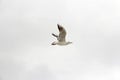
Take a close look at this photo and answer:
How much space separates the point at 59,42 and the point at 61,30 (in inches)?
85.0

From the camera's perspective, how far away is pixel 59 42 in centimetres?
5591

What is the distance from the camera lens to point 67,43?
55.8 m

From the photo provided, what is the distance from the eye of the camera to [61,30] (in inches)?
2219

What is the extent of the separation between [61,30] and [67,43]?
254 centimetres

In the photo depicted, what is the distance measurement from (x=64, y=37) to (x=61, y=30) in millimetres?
1346

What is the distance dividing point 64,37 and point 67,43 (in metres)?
1.20

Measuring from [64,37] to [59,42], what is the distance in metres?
1.24

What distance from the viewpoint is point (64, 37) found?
5612 cm

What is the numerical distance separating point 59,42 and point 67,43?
1390 millimetres
